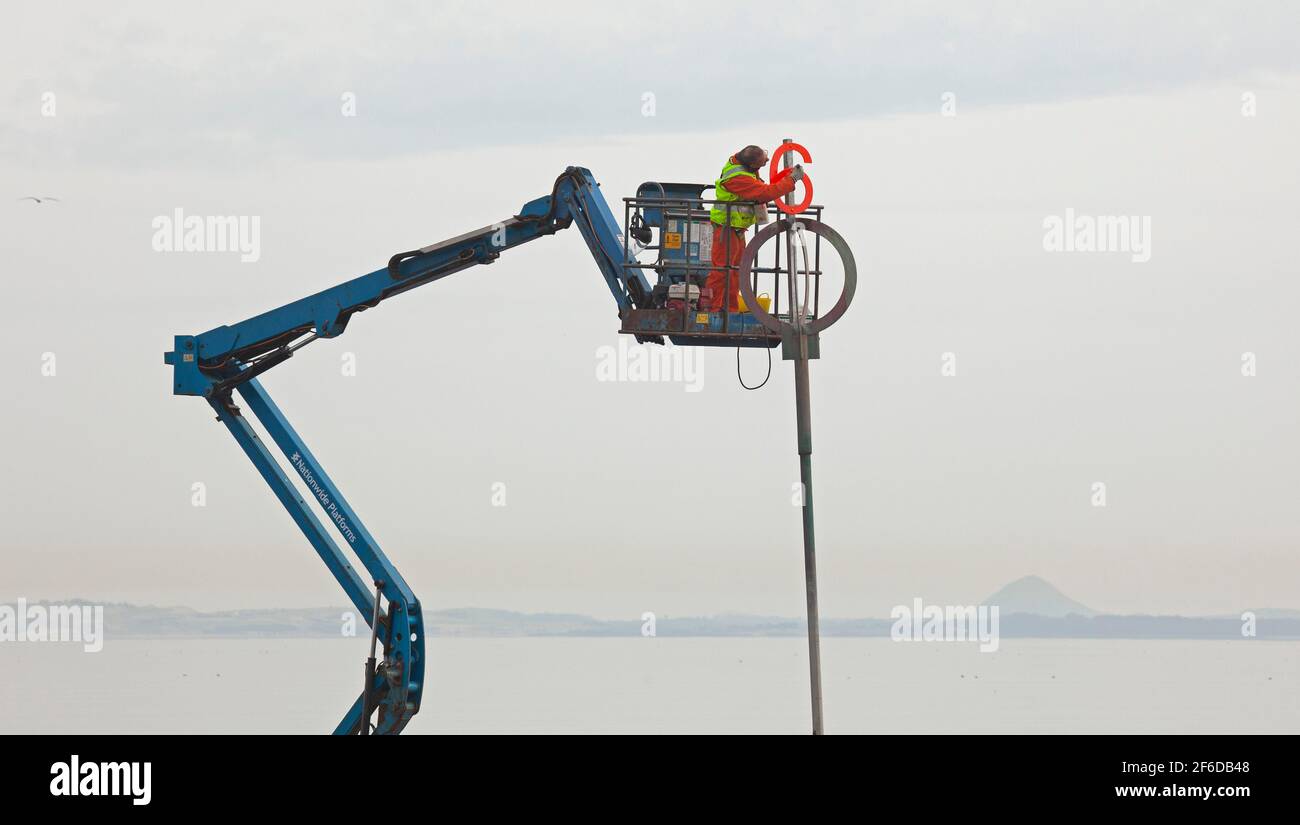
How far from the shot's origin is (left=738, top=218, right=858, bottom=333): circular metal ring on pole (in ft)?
48.5

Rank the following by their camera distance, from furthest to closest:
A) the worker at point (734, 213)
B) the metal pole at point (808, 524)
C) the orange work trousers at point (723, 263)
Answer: the orange work trousers at point (723, 263) < the worker at point (734, 213) < the metal pole at point (808, 524)

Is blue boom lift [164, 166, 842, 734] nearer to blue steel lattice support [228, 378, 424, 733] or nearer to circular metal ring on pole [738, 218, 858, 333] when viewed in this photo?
blue steel lattice support [228, 378, 424, 733]

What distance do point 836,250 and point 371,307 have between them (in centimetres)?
720

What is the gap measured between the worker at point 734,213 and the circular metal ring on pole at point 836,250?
2.04 m

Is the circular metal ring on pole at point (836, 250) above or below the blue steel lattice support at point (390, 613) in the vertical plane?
above

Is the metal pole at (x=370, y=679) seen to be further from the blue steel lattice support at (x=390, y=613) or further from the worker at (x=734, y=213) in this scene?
the worker at (x=734, y=213)

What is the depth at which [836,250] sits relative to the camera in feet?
50.0

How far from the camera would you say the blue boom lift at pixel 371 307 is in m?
18.3

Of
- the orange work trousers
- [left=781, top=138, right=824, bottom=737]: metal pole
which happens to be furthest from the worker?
[left=781, top=138, right=824, bottom=737]: metal pole

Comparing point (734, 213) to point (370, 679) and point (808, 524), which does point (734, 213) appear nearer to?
point (808, 524)

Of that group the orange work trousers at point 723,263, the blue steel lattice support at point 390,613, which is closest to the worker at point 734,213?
the orange work trousers at point 723,263
